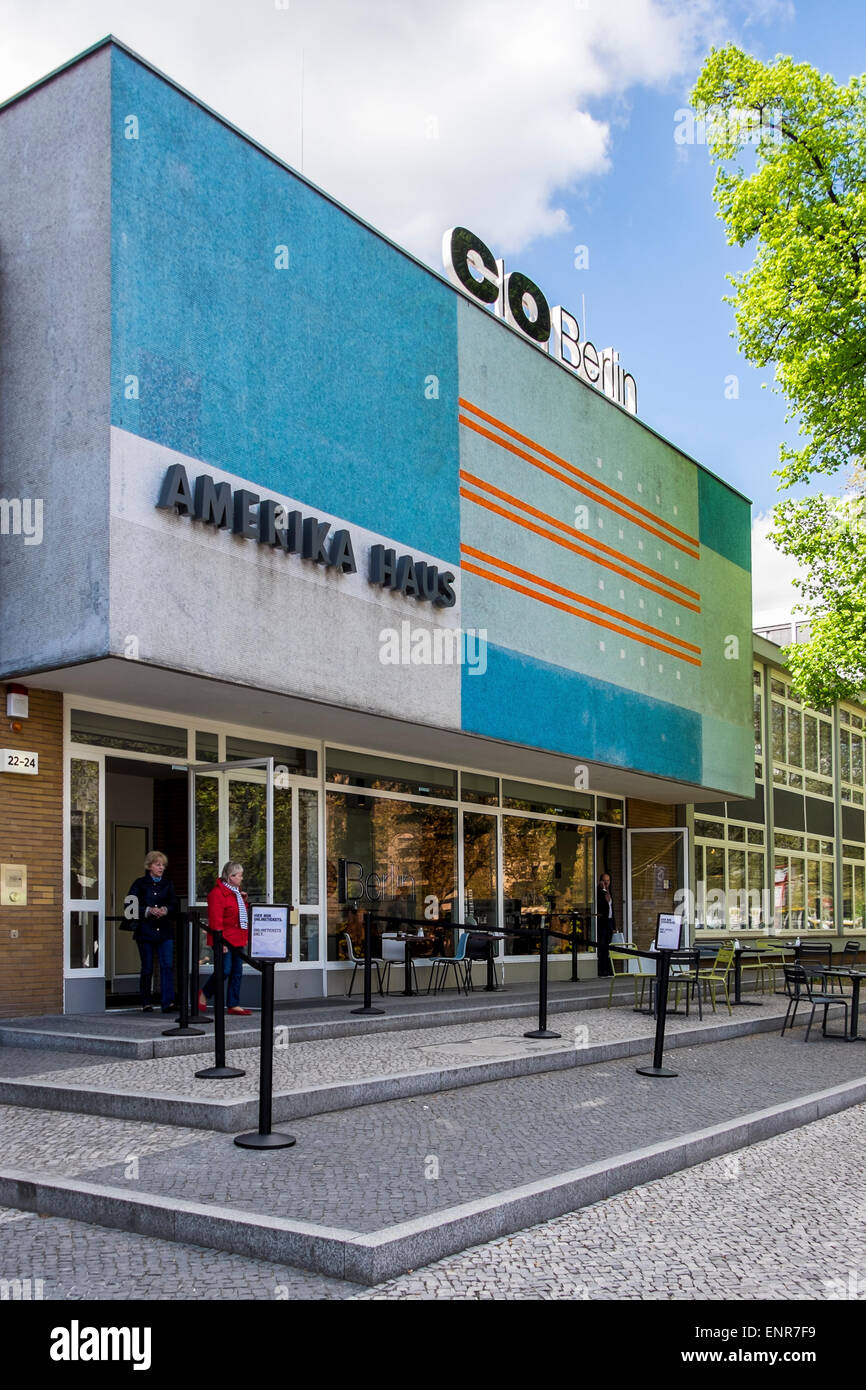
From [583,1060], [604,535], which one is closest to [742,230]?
[604,535]

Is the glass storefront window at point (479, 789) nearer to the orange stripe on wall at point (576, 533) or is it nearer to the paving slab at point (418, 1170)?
the orange stripe on wall at point (576, 533)

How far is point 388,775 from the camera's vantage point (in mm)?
16281

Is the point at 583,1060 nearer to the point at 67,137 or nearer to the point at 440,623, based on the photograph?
the point at 440,623

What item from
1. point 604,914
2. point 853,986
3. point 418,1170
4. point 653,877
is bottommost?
point 853,986

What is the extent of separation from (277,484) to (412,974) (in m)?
6.77

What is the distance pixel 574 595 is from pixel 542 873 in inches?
190

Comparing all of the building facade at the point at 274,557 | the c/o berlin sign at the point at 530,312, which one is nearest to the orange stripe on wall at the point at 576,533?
the building facade at the point at 274,557

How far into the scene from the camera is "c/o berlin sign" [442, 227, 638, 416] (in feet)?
52.6

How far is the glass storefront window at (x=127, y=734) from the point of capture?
11.8 metres

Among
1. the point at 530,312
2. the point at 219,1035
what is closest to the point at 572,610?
the point at 530,312

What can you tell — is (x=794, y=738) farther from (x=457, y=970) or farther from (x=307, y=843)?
(x=307, y=843)

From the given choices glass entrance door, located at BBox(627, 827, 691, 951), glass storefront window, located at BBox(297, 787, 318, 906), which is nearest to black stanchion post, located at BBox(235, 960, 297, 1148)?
glass storefront window, located at BBox(297, 787, 318, 906)

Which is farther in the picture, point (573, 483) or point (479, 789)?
point (479, 789)

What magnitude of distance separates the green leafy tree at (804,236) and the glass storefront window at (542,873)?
5.32m
